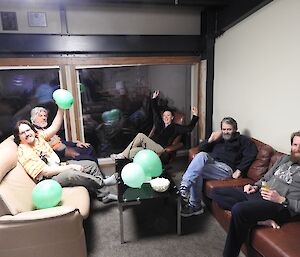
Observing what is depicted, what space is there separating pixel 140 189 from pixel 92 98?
2.10 m

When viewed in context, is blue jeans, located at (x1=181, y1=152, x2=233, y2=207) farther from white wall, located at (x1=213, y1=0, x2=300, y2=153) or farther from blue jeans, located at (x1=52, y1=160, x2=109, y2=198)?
blue jeans, located at (x1=52, y1=160, x2=109, y2=198)

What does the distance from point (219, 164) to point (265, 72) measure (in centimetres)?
118

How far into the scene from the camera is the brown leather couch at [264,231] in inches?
65.4

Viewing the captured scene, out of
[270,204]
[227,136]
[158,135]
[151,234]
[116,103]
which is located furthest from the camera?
[116,103]

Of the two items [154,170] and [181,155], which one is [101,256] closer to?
[154,170]

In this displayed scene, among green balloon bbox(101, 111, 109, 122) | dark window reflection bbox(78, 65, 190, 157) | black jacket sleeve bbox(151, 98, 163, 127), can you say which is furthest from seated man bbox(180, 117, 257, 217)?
green balloon bbox(101, 111, 109, 122)

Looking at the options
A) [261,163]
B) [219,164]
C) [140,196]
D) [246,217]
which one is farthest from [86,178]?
[261,163]

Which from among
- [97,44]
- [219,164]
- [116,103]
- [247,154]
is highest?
[97,44]

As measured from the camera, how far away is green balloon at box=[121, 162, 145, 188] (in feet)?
7.64

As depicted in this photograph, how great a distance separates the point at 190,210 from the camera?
8.86 feet

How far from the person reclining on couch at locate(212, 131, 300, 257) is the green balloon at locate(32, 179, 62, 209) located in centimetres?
146

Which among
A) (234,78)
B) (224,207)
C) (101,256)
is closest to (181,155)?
(234,78)

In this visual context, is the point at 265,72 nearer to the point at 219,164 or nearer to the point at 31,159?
the point at 219,164

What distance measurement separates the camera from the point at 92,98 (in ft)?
13.3
